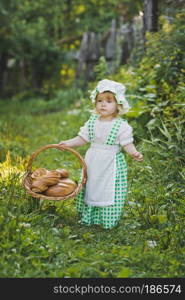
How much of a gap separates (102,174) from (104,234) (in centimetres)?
49

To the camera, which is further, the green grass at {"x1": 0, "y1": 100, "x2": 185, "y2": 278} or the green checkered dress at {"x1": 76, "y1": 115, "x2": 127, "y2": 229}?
the green checkered dress at {"x1": 76, "y1": 115, "x2": 127, "y2": 229}

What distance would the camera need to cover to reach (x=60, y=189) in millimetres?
4145

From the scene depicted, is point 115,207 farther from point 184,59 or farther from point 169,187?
point 184,59

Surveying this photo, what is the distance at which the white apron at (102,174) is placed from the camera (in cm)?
434

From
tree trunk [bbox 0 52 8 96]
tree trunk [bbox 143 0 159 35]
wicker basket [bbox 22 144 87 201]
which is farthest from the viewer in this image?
tree trunk [bbox 0 52 8 96]

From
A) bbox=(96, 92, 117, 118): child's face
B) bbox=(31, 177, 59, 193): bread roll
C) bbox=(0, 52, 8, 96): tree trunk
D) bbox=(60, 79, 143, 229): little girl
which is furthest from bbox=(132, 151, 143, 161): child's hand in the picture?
bbox=(0, 52, 8, 96): tree trunk

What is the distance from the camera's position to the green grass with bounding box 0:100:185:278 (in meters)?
3.46

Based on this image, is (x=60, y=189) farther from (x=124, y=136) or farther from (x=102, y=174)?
(x=124, y=136)

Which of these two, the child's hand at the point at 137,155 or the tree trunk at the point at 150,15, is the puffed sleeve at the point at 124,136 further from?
the tree trunk at the point at 150,15

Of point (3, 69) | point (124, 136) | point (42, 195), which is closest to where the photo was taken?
point (42, 195)

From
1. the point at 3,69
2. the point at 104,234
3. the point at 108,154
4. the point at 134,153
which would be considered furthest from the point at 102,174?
the point at 3,69

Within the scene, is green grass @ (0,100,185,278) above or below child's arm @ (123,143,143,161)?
below

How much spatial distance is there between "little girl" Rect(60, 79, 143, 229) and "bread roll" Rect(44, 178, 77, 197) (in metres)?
0.26

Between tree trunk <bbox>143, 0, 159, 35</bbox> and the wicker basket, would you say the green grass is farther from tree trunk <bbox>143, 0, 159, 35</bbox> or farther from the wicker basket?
tree trunk <bbox>143, 0, 159, 35</bbox>
